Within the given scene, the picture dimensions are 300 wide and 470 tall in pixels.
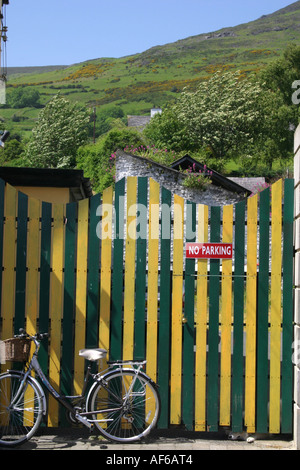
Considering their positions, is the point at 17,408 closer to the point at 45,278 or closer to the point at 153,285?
the point at 45,278

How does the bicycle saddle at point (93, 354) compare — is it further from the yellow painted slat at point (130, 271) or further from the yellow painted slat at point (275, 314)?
the yellow painted slat at point (275, 314)

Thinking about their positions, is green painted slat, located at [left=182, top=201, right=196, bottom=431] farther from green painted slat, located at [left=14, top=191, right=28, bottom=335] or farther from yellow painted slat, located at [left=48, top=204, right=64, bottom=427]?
green painted slat, located at [left=14, top=191, right=28, bottom=335]

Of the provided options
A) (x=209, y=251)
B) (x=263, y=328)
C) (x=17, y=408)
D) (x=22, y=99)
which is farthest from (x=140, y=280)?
(x=22, y=99)

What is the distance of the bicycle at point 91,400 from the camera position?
595 cm

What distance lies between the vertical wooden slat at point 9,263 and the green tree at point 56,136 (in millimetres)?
54529

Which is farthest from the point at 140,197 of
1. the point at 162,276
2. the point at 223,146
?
the point at 223,146

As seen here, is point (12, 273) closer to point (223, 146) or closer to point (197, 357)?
point (197, 357)

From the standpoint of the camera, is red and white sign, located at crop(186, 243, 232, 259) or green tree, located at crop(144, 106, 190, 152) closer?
red and white sign, located at crop(186, 243, 232, 259)

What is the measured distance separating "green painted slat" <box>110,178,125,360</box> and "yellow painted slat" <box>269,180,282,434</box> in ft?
5.15

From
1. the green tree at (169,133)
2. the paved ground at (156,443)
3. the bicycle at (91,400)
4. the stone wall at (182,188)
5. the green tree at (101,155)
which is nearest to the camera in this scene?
the paved ground at (156,443)

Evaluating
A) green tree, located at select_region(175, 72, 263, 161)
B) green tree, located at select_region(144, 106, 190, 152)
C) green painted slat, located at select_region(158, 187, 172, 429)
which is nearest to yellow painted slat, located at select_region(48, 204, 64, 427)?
green painted slat, located at select_region(158, 187, 172, 429)

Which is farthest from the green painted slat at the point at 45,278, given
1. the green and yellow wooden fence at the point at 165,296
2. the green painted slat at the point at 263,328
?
the green painted slat at the point at 263,328

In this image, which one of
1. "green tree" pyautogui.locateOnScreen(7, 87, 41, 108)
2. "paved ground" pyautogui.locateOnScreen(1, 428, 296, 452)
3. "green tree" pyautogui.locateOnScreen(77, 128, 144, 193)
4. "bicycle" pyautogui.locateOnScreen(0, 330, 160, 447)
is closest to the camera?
"paved ground" pyautogui.locateOnScreen(1, 428, 296, 452)

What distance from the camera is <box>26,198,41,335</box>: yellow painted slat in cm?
634
